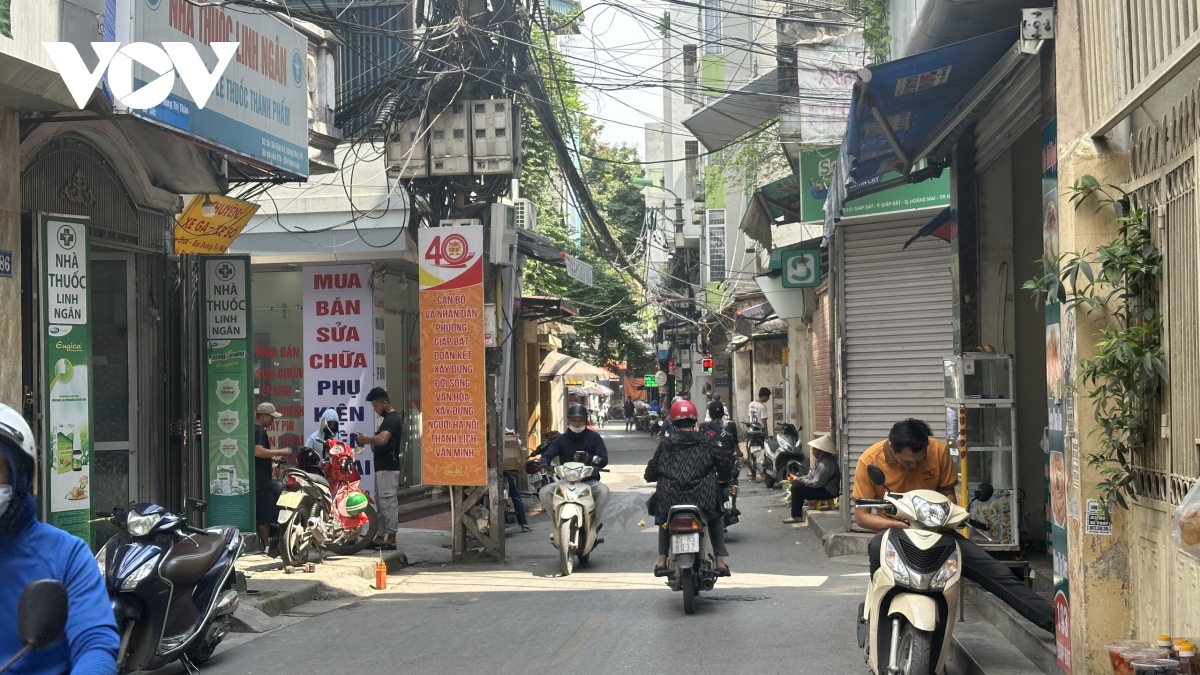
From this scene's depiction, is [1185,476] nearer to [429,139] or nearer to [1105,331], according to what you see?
[1105,331]

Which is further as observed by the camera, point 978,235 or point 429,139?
point 429,139

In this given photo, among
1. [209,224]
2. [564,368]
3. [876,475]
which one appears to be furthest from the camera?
[564,368]

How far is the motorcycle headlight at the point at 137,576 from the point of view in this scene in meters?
6.88

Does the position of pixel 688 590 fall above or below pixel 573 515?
below

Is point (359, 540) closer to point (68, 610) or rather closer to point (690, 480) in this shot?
point (690, 480)

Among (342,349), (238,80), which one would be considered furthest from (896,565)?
(342,349)

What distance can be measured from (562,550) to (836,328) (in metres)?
4.86

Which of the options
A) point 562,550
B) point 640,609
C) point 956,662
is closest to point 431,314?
point 562,550

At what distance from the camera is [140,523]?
23.7 ft

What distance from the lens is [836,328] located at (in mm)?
14672

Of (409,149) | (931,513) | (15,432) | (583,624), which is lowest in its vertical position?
(583,624)

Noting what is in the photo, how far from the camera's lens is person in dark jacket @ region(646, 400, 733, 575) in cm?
975

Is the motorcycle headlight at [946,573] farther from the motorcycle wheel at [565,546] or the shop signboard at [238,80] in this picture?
the shop signboard at [238,80]

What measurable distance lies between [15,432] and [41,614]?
464 mm
